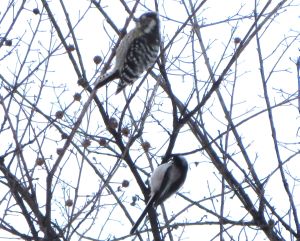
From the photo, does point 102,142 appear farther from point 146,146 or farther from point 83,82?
point 83,82

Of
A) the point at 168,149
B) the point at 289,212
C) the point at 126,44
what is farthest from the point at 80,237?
the point at 126,44

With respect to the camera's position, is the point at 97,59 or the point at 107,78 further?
the point at 107,78

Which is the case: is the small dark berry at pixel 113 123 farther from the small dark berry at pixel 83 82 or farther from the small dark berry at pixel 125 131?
the small dark berry at pixel 83 82

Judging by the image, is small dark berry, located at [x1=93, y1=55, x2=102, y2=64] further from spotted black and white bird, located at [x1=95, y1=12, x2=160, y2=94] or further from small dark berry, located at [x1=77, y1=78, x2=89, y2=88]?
spotted black and white bird, located at [x1=95, y1=12, x2=160, y2=94]

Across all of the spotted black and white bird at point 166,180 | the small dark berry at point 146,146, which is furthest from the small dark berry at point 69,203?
the small dark berry at point 146,146

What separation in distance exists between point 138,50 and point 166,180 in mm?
1684

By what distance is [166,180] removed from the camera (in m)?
3.99

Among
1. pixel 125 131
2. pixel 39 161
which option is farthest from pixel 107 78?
pixel 39 161

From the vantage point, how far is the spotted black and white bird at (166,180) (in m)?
3.90

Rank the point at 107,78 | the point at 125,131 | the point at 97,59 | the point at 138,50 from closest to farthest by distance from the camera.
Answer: the point at 125,131, the point at 97,59, the point at 107,78, the point at 138,50

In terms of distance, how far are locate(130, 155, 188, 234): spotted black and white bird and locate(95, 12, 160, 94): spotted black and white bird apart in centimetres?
97

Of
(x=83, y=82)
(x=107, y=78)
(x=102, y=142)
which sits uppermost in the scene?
(x=107, y=78)

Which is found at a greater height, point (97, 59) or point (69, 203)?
point (97, 59)

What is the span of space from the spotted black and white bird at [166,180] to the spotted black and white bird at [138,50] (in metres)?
0.97
